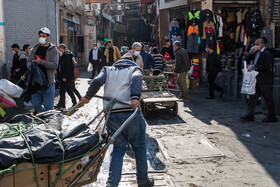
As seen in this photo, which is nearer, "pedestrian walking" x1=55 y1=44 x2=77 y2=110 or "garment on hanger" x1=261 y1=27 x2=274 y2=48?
"pedestrian walking" x1=55 y1=44 x2=77 y2=110

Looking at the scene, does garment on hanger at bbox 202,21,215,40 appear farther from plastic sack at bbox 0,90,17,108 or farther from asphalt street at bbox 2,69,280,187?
plastic sack at bbox 0,90,17,108

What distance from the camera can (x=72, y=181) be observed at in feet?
8.32

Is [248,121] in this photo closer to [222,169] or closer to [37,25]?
[222,169]

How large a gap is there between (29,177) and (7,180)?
175 millimetres

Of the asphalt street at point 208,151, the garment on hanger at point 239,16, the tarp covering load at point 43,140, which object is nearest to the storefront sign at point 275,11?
the garment on hanger at point 239,16

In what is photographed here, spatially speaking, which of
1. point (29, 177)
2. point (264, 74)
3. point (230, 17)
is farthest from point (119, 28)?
point (29, 177)

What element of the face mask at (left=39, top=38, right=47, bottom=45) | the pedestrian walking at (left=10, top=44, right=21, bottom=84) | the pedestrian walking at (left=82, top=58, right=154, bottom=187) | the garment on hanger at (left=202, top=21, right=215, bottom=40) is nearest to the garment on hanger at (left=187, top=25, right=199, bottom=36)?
the garment on hanger at (left=202, top=21, right=215, bottom=40)

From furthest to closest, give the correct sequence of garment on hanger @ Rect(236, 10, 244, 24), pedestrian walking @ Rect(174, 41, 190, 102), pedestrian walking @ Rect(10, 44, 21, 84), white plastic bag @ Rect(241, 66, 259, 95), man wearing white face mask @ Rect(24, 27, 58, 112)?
1. garment on hanger @ Rect(236, 10, 244, 24)
2. pedestrian walking @ Rect(174, 41, 190, 102)
3. pedestrian walking @ Rect(10, 44, 21, 84)
4. white plastic bag @ Rect(241, 66, 259, 95)
5. man wearing white face mask @ Rect(24, 27, 58, 112)

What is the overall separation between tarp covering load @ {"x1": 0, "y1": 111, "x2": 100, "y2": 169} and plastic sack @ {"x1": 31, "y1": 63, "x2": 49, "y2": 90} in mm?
2627

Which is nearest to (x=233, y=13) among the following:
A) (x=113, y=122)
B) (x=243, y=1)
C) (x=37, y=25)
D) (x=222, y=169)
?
(x=243, y=1)

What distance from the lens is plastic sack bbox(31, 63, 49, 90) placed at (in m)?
5.34

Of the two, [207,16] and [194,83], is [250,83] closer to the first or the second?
[194,83]

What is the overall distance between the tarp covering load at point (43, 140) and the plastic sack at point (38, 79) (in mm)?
2627

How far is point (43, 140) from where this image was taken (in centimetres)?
237
